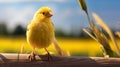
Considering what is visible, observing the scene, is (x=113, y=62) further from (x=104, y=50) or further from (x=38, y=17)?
(x=38, y=17)

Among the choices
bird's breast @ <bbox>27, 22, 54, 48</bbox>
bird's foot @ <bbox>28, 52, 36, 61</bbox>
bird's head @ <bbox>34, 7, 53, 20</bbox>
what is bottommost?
bird's foot @ <bbox>28, 52, 36, 61</bbox>

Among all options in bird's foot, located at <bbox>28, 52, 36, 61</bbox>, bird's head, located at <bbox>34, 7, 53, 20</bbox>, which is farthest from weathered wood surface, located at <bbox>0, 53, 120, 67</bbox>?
bird's head, located at <bbox>34, 7, 53, 20</bbox>

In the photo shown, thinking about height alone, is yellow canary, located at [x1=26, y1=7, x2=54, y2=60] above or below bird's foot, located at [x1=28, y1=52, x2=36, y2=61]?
above

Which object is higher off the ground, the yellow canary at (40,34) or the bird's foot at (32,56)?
the yellow canary at (40,34)

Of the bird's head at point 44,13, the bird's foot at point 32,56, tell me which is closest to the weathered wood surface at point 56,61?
the bird's foot at point 32,56

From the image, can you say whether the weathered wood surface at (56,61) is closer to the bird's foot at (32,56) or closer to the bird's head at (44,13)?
the bird's foot at (32,56)

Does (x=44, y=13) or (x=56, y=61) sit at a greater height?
(x=44, y=13)

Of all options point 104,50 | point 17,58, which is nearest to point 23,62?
point 17,58

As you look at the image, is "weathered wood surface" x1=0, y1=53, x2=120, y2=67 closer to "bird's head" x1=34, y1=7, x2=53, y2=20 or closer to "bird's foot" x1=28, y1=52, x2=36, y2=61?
"bird's foot" x1=28, y1=52, x2=36, y2=61
